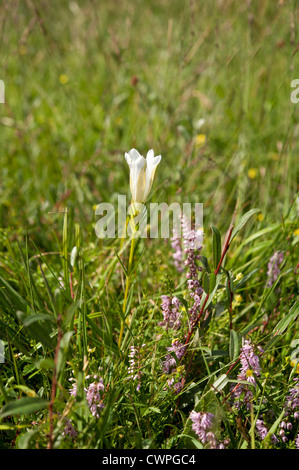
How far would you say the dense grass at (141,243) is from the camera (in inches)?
41.4

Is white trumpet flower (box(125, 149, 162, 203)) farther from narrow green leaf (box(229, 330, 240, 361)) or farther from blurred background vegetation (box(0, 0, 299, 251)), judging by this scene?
blurred background vegetation (box(0, 0, 299, 251))

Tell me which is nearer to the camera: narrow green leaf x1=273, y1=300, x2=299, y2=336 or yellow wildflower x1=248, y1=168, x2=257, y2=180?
narrow green leaf x1=273, y1=300, x2=299, y2=336

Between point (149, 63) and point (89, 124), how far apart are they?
100 centimetres

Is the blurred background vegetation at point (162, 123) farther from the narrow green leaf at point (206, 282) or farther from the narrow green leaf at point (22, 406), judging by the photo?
the narrow green leaf at point (22, 406)

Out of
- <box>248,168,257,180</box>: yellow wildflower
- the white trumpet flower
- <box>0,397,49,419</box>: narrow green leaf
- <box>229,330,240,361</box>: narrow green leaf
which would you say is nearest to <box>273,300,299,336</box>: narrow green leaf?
<box>229,330,240,361</box>: narrow green leaf

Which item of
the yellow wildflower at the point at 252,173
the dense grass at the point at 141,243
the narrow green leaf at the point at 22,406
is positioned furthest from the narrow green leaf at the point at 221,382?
the yellow wildflower at the point at 252,173

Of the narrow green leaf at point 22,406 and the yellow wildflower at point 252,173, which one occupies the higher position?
the yellow wildflower at point 252,173

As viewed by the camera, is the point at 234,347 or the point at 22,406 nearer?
the point at 22,406

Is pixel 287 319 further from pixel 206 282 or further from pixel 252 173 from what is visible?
pixel 252 173

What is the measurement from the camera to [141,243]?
5.74 ft

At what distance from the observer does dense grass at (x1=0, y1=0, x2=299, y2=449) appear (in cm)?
105

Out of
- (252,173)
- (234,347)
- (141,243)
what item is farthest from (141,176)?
(252,173)

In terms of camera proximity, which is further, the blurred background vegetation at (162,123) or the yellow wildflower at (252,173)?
the yellow wildflower at (252,173)
